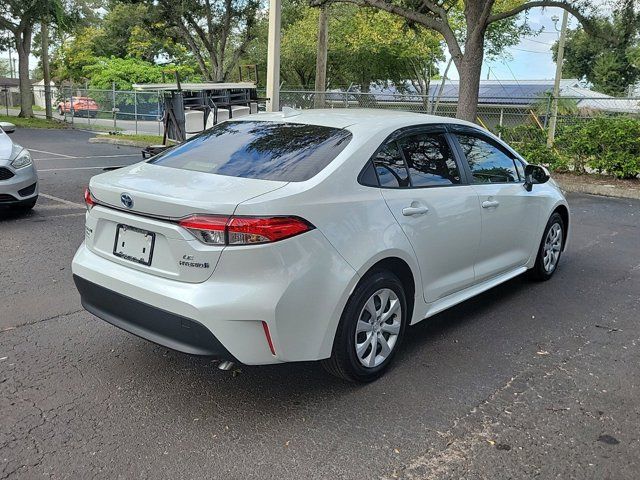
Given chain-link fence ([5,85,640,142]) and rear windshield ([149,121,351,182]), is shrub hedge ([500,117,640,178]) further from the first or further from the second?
rear windshield ([149,121,351,182])

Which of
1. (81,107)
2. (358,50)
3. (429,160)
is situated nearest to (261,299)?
(429,160)

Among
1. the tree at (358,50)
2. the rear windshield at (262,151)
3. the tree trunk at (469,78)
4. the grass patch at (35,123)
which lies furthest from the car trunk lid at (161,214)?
the tree at (358,50)

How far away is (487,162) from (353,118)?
1.31 meters

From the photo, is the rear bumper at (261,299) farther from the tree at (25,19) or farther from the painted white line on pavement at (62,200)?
the tree at (25,19)

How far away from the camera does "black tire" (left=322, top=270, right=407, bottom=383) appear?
3.27m

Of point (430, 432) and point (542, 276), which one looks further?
point (542, 276)

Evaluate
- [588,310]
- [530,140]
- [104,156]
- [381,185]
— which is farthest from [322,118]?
[104,156]

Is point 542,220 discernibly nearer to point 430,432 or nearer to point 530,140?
point 430,432

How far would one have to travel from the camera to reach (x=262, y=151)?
3.68m

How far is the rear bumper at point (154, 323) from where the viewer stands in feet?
Answer: 9.77

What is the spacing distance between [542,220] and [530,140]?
922cm

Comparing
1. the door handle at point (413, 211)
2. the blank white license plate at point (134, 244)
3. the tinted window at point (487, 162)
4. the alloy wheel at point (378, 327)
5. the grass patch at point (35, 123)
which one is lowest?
the grass patch at point (35, 123)

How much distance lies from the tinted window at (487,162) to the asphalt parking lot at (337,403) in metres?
1.12

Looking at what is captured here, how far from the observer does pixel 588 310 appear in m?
Result: 4.97
